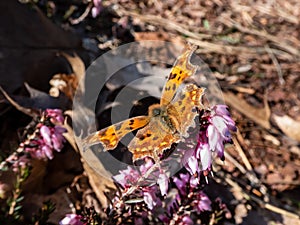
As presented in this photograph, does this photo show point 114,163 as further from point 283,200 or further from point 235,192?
point 283,200

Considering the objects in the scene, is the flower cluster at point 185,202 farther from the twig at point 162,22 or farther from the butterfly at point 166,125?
the twig at point 162,22

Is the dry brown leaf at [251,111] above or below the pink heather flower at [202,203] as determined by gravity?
below

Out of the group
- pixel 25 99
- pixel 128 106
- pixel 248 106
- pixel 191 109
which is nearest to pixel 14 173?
pixel 25 99

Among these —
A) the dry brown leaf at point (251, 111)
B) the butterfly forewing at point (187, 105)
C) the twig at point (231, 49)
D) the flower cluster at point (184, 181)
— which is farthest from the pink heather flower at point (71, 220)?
the twig at point (231, 49)

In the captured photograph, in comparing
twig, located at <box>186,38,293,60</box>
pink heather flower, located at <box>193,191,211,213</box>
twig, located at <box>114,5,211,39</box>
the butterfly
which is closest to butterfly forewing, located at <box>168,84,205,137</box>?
the butterfly

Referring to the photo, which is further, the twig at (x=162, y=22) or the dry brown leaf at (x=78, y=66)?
the twig at (x=162, y=22)

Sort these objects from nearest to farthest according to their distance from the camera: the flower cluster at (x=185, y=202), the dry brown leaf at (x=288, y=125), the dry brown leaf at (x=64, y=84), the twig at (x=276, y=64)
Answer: the flower cluster at (x=185, y=202) → the dry brown leaf at (x=64, y=84) → the dry brown leaf at (x=288, y=125) → the twig at (x=276, y=64)
